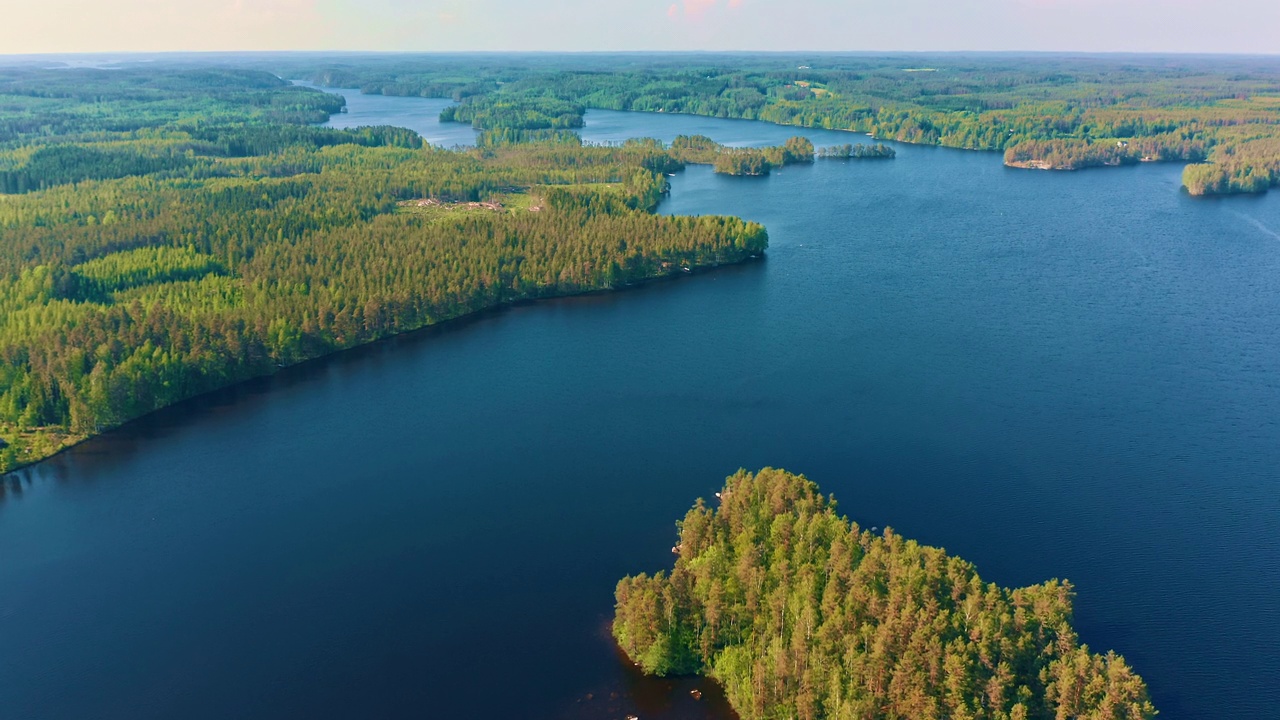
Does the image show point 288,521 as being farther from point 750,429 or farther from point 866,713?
point 866,713

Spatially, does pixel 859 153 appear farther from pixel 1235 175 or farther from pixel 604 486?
pixel 604 486

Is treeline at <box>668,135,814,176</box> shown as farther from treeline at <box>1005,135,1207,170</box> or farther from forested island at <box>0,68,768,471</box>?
treeline at <box>1005,135,1207,170</box>

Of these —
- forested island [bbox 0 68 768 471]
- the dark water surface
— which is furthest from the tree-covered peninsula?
forested island [bbox 0 68 768 471]

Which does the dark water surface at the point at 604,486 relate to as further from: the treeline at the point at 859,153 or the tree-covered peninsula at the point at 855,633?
the treeline at the point at 859,153

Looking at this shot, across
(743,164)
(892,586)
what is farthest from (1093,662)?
(743,164)

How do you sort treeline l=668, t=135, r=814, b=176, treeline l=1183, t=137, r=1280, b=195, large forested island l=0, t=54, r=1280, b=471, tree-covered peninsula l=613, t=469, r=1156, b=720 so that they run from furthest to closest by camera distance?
treeline l=668, t=135, r=814, b=176
treeline l=1183, t=137, r=1280, b=195
large forested island l=0, t=54, r=1280, b=471
tree-covered peninsula l=613, t=469, r=1156, b=720

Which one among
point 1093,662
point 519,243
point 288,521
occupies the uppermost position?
point 519,243

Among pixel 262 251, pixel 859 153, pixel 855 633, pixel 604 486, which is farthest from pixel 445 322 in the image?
pixel 859 153
